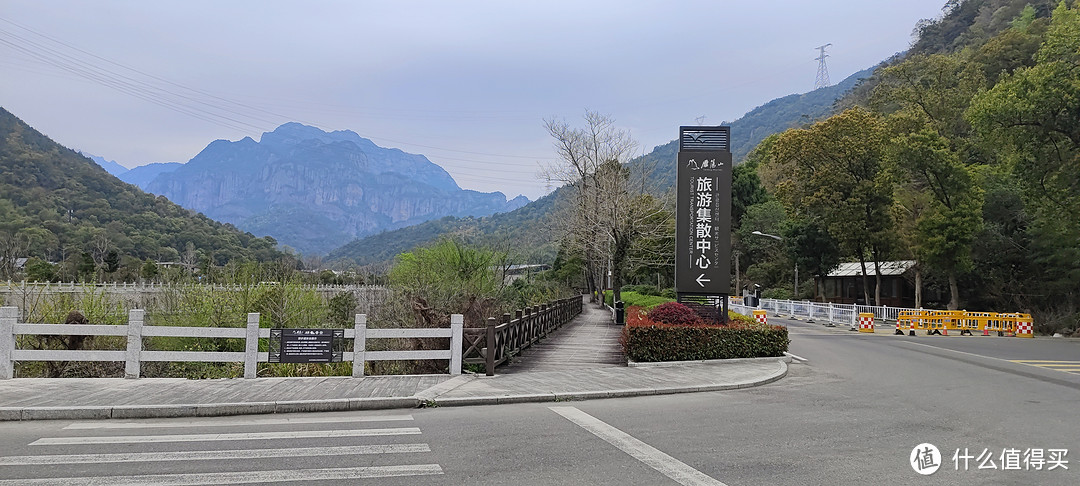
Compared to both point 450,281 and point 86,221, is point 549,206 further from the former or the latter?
point 450,281

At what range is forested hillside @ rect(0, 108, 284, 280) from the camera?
6556cm

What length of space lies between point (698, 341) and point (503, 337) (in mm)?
4818

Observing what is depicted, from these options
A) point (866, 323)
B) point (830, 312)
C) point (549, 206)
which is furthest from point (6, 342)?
point (549, 206)

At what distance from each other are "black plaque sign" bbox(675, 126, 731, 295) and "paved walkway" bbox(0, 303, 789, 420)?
11.7ft

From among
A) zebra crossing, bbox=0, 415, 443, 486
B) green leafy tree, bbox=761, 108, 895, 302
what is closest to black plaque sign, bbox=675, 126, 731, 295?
zebra crossing, bbox=0, 415, 443, 486

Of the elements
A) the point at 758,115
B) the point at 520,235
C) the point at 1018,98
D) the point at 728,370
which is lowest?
the point at 728,370

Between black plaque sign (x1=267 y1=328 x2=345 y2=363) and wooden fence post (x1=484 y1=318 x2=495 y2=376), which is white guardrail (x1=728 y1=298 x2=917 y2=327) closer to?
wooden fence post (x1=484 y1=318 x2=495 y2=376)

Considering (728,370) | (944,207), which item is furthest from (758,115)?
(728,370)

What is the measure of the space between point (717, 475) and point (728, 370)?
863 cm

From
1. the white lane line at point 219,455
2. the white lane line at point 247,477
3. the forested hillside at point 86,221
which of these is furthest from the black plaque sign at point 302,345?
the forested hillside at point 86,221

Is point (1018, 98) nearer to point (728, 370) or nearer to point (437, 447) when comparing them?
point (728, 370)

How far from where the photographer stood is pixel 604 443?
6.91 metres

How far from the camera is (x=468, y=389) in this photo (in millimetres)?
10438

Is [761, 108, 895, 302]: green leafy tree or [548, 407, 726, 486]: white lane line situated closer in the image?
[548, 407, 726, 486]: white lane line
